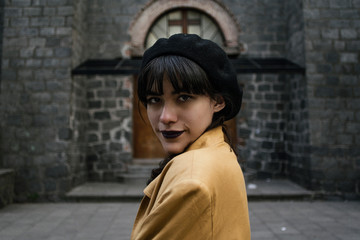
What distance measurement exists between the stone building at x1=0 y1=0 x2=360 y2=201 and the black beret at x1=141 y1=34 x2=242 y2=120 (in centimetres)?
462

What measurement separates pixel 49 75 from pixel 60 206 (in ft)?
8.45

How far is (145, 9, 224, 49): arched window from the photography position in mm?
6840


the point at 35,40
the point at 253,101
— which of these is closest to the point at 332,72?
the point at 253,101

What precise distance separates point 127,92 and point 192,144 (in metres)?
6.05

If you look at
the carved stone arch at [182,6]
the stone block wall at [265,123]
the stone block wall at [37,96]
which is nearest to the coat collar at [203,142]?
the stone block wall at [37,96]

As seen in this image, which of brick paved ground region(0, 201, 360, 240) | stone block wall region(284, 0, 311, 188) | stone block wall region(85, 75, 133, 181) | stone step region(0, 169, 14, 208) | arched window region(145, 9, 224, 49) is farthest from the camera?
arched window region(145, 9, 224, 49)

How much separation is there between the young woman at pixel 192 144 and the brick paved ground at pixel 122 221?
9.90 ft

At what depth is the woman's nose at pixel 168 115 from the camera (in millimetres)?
854

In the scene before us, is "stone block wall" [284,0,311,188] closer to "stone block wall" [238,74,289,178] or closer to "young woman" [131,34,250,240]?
"stone block wall" [238,74,289,178]

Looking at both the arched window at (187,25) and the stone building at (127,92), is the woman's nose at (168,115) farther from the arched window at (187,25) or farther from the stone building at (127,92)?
the arched window at (187,25)

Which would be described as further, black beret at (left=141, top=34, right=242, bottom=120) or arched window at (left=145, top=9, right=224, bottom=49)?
arched window at (left=145, top=9, right=224, bottom=49)

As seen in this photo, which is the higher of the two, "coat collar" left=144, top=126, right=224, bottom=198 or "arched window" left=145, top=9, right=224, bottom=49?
"arched window" left=145, top=9, right=224, bottom=49

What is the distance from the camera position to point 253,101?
6.77 meters

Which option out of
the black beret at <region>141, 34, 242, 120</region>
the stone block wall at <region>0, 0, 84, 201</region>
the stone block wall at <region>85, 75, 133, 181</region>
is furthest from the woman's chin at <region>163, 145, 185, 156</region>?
the stone block wall at <region>85, 75, 133, 181</region>
